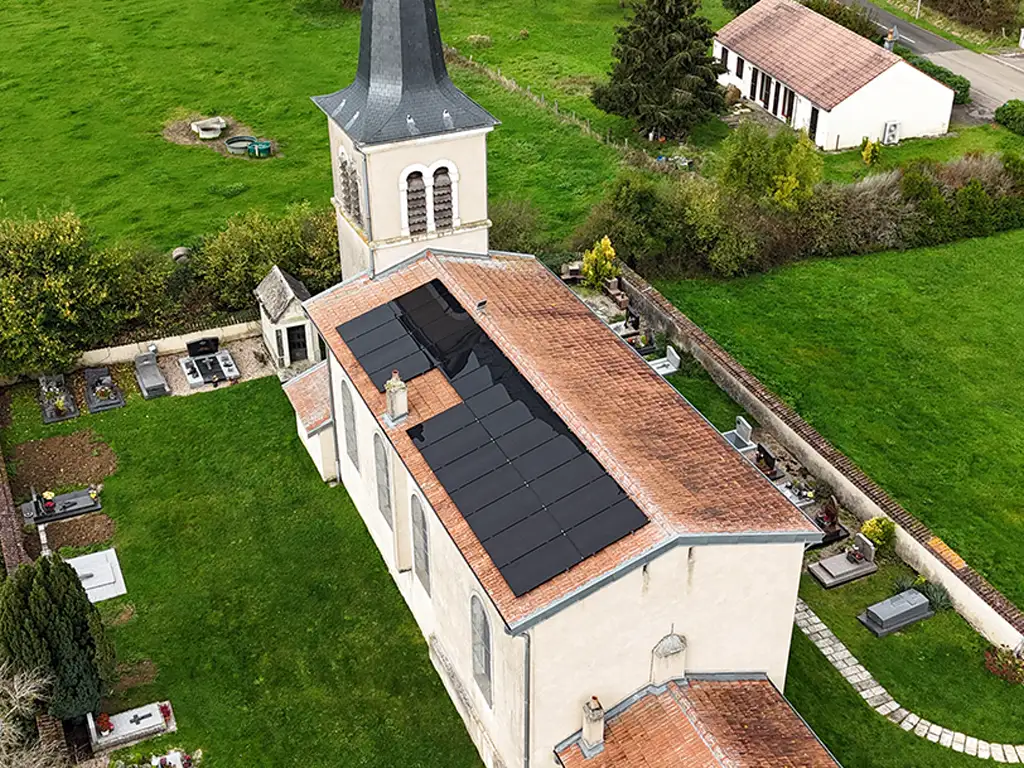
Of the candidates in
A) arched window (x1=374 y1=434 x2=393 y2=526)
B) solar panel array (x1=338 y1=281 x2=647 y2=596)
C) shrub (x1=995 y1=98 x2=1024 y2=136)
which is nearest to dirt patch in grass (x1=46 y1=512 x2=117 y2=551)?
arched window (x1=374 y1=434 x2=393 y2=526)

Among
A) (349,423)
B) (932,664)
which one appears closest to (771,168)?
(349,423)

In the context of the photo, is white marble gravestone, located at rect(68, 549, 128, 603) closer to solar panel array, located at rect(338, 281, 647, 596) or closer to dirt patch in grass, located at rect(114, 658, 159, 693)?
dirt patch in grass, located at rect(114, 658, 159, 693)

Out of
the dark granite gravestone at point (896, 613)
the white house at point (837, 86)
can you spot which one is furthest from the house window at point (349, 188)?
the white house at point (837, 86)

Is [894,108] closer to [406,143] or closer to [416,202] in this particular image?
[416,202]

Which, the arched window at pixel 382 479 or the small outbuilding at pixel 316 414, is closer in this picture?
the arched window at pixel 382 479

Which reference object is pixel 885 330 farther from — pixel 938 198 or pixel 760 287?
pixel 938 198

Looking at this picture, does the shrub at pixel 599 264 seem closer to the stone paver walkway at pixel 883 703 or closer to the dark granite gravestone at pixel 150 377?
the dark granite gravestone at pixel 150 377
